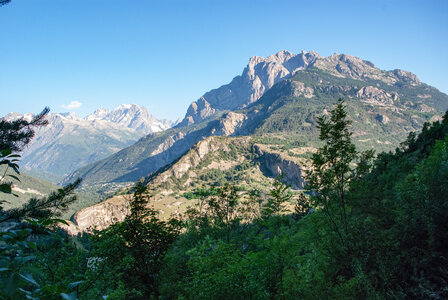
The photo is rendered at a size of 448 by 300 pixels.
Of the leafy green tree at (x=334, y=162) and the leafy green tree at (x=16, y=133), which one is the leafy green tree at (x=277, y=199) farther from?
the leafy green tree at (x=16, y=133)

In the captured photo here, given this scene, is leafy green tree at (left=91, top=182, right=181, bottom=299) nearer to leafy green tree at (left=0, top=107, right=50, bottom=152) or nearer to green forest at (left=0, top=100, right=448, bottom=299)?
green forest at (left=0, top=100, right=448, bottom=299)

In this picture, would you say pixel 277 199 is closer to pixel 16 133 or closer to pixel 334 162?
pixel 334 162

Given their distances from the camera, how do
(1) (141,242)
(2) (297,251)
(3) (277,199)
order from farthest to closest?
(1) (141,242), (2) (297,251), (3) (277,199)

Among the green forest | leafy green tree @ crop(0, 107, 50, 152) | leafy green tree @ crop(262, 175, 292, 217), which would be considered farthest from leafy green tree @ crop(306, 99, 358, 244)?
leafy green tree @ crop(0, 107, 50, 152)

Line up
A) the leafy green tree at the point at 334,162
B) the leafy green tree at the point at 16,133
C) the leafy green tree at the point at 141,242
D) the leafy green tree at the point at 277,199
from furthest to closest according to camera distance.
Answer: the leafy green tree at the point at 141,242 → the leafy green tree at the point at 334,162 → the leafy green tree at the point at 277,199 → the leafy green tree at the point at 16,133

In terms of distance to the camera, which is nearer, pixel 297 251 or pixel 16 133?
pixel 16 133

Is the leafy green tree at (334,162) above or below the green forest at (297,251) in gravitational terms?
above

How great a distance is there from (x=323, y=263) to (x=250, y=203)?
33195 mm

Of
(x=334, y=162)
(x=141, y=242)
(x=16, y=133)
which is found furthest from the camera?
(x=141, y=242)

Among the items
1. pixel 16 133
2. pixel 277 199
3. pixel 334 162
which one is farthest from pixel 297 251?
pixel 16 133

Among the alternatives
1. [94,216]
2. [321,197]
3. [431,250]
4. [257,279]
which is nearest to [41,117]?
[257,279]

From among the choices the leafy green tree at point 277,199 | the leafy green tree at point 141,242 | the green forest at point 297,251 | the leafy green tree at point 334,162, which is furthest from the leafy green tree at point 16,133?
the leafy green tree at point 334,162

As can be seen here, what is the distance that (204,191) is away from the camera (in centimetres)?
3634

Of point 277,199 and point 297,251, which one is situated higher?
point 277,199
